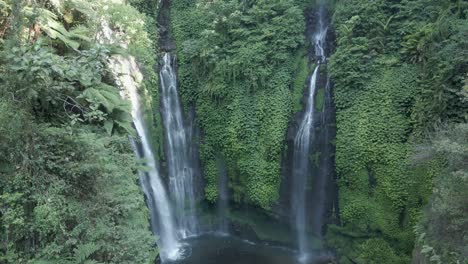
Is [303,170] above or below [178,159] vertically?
below

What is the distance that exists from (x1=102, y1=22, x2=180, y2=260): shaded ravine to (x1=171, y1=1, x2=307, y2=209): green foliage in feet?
6.72

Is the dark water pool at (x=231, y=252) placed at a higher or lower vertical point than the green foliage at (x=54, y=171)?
lower

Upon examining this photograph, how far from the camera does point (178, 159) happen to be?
15.7 m

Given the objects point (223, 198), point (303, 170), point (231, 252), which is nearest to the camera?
point (231, 252)

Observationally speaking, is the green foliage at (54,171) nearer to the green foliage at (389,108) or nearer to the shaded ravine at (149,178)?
the shaded ravine at (149,178)

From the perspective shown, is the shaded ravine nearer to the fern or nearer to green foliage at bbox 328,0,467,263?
green foliage at bbox 328,0,467,263

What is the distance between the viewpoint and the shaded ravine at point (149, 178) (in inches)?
544

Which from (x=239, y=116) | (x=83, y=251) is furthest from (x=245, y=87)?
(x=83, y=251)

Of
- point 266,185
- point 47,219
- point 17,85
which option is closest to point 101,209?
point 47,219

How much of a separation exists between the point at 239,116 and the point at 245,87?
1261 millimetres

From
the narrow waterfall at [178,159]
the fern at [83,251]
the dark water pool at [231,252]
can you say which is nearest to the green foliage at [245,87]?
the narrow waterfall at [178,159]

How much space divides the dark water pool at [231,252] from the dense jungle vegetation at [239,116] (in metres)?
1.56

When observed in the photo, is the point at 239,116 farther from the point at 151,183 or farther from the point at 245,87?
the point at 151,183

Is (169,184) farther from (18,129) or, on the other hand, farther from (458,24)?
(458,24)
